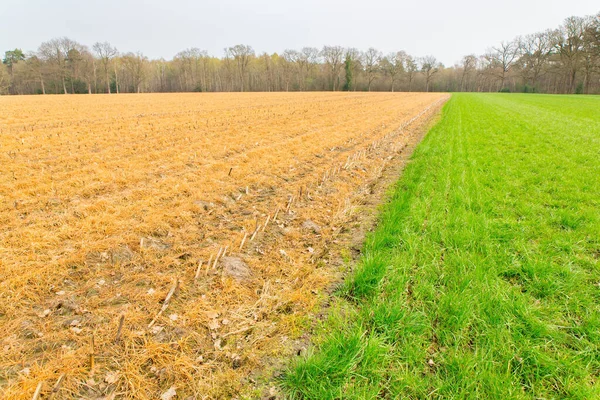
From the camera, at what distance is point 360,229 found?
17.1ft

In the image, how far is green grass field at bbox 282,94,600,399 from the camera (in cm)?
237

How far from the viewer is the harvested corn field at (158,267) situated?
2551 millimetres

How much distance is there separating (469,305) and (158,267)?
3.76 meters

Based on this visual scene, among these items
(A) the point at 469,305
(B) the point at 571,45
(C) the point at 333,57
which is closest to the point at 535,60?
(B) the point at 571,45

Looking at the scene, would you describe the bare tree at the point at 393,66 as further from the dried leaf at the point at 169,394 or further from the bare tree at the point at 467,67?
the dried leaf at the point at 169,394

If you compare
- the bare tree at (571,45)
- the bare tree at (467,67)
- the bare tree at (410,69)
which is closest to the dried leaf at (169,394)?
the bare tree at (571,45)

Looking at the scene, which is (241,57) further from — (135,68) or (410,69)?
(410,69)

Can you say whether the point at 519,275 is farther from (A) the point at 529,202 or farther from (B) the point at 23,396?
(B) the point at 23,396

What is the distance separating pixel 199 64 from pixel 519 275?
376 ft

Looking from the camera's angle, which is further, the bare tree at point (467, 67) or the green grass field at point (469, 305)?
the bare tree at point (467, 67)

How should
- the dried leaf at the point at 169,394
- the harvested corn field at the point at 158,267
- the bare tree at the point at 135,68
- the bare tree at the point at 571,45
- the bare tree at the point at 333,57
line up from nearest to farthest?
the dried leaf at the point at 169,394 < the harvested corn field at the point at 158,267 < the bare tree at the point at 571,45 < the bare tree at the point at 135,68 < the bare tree at the point at 333,57

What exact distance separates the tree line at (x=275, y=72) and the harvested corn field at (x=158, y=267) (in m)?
94.5

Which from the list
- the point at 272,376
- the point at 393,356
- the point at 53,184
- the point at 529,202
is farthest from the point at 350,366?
the point at 53,184

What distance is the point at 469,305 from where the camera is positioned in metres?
3.09
